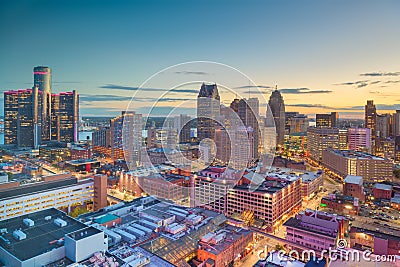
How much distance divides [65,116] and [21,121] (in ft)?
10.00

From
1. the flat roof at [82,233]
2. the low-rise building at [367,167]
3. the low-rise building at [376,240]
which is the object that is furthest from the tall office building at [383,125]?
the flat roof at [82,233]

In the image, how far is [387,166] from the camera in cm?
971

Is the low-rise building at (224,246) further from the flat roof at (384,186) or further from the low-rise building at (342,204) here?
the flat roof at (384,186)

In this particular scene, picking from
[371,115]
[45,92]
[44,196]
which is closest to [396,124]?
[371,115]

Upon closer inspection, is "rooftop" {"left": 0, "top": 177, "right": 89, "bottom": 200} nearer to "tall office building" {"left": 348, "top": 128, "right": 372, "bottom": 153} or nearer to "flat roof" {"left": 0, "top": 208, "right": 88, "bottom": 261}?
"flat roof" {"left": 0, "top": 208, "right": 88, "bottom": 261}

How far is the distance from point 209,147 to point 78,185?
4.31 metres

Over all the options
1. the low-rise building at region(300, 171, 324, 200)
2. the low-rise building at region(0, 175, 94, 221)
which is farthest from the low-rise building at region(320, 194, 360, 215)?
the low-rise building at region(0, 175, 94, 221)

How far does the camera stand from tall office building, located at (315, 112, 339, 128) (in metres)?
20.1

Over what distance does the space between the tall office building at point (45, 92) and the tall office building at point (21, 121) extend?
689mm

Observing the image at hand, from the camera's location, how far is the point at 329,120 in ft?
66.8

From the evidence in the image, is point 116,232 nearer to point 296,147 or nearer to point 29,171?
point 29,171

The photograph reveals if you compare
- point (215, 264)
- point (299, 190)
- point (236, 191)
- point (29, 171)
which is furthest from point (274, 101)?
point (215, 264)

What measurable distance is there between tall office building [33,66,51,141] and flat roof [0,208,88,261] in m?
15.3

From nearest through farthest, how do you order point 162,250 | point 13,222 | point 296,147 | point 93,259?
point 93,259 → point 162,250 → point 13,222 → point 296,147
